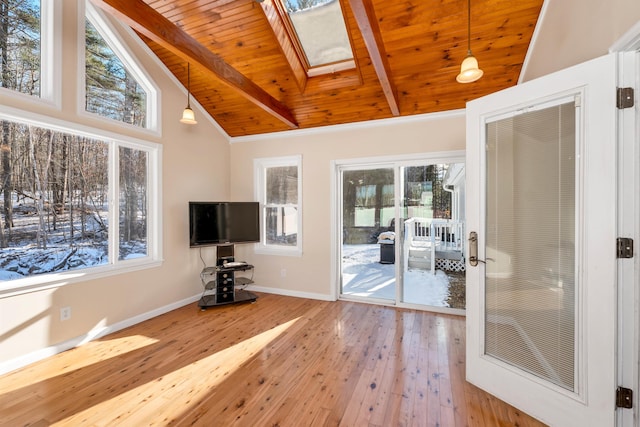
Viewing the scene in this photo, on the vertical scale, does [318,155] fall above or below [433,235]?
above

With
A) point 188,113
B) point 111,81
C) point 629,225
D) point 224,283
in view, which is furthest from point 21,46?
point 629,225

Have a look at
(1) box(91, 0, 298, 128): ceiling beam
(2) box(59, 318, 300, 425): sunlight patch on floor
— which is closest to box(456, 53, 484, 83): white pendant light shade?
(1) box(91, 0, 298, 128): ceiling beam

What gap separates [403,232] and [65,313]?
3973mm

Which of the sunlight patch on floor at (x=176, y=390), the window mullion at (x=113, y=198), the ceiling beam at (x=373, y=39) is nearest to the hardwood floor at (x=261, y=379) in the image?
the sunlight patch on floor at (x=176, y=390)

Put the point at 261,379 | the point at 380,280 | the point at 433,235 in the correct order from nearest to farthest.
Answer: the point at 261,379, the point at 433,235, the point at 380,280

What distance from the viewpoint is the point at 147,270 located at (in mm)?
3508

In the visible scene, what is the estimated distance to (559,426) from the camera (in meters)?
1.68

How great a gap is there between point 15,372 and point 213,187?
2.94 metres

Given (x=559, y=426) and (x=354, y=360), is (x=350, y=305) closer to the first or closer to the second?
(x=354, y=360)

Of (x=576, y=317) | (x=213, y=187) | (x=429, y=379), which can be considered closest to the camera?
(x=576, y=317)

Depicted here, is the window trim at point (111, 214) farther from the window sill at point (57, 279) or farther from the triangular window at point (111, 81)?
the triangular window at point (111, 81)


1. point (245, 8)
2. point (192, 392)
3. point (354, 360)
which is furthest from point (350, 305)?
point (245, 8)

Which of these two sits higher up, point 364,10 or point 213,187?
point 364,10

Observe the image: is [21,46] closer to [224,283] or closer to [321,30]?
[321,30]
